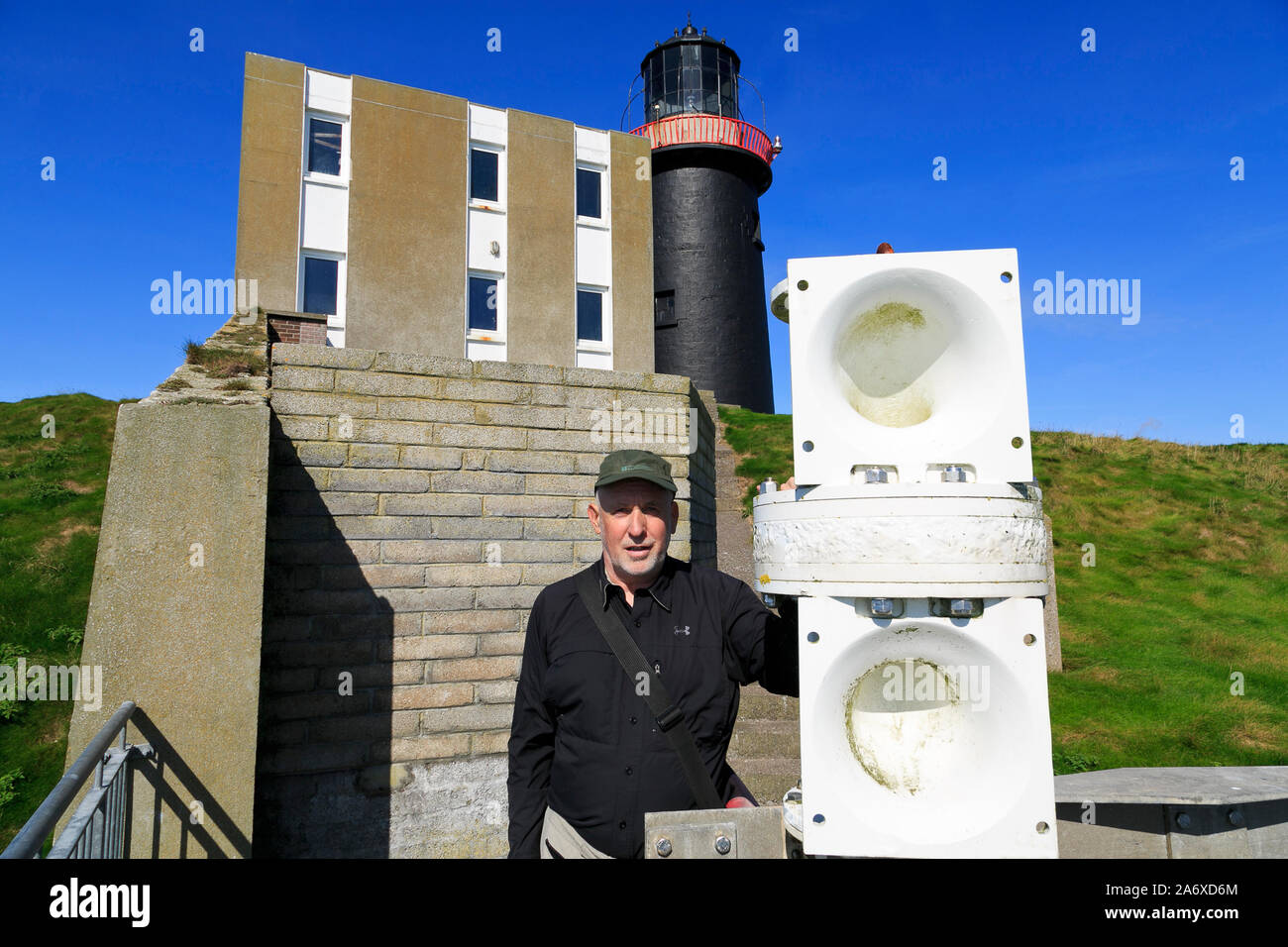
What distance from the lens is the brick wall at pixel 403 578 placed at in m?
5.73

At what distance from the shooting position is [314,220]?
17078 millimetres

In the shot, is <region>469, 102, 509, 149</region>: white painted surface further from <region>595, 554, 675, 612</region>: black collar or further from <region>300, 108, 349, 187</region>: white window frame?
<region>595, 554, 675, 612</region>: black collar

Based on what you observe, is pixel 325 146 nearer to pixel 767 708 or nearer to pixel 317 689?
pixel 317 689

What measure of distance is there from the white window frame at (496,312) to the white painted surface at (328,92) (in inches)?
194

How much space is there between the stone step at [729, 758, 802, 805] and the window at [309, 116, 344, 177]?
17.2 meters

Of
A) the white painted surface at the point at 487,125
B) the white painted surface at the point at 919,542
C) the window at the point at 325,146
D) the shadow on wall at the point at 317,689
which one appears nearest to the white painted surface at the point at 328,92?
the window at the point at 325,146

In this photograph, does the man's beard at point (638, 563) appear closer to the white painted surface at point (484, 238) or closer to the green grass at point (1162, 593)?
the green grass at point (1162, 593)

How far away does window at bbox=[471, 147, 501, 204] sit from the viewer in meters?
19.0

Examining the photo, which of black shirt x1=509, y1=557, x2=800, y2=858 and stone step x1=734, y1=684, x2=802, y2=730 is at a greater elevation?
black shirt x1=509, y1=557, x2=800, y2=858

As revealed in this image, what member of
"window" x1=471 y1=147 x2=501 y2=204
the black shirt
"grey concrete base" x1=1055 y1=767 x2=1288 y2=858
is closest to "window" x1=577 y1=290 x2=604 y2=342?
"window" x1=471 y1=147 x2=501 y2=204

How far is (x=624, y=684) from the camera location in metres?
2.76

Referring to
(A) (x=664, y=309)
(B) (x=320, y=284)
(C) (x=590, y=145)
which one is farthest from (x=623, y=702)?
(A) (x=664, y=309)

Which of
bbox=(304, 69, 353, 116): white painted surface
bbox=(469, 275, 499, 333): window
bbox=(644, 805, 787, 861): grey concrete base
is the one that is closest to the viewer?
bbox=(644, 805, 787, 861): grey concrete base
